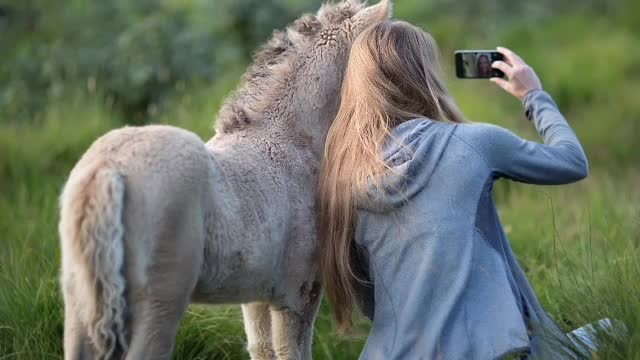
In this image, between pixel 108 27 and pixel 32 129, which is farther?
pixel 108 27

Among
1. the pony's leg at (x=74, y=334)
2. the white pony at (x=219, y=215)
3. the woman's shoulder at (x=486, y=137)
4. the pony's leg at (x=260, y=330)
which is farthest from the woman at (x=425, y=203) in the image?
the pony's leg at (x=74, y=334)

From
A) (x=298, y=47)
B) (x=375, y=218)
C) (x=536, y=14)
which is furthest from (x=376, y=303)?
(x=536, y=14)

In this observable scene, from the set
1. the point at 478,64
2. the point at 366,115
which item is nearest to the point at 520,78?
the point at 478,64

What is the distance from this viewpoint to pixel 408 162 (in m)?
2.88

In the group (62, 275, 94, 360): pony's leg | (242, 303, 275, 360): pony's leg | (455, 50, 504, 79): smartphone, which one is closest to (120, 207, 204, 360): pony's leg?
(62, 275, 94, 360): pony's leg

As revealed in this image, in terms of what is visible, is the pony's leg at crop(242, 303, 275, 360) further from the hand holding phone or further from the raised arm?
the hand holding phone

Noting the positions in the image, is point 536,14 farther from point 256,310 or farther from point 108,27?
point 256,310

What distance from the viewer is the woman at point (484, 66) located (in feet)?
10.6

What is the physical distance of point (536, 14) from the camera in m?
10.4

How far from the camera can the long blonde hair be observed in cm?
298

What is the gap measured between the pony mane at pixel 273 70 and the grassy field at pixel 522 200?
1.00 m

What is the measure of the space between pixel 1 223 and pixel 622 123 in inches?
242

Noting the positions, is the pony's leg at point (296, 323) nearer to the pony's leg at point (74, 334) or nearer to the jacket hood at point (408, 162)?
the jacket hood at point (408, 162)

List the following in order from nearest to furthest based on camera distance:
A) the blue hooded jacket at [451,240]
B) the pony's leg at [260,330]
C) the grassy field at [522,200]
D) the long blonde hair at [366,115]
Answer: the blue hooded jacket at [451,240], the long blonde hair at [366,115], the pony's leg at [260,330], the grassy field at [522,200]
